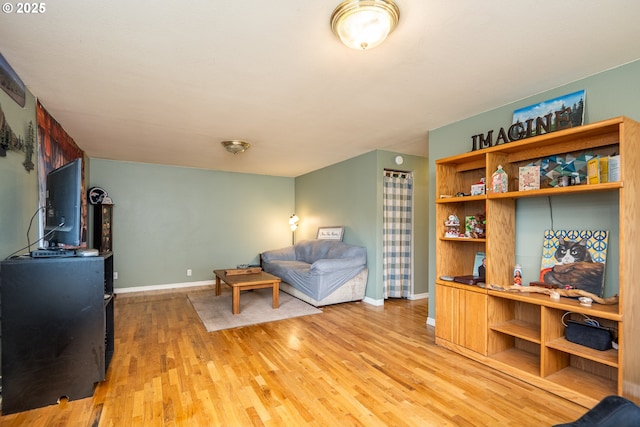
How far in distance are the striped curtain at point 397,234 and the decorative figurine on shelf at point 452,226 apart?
62.6 inches

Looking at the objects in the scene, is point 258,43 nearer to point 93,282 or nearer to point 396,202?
point 93,282

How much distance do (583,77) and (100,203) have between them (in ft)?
20.2

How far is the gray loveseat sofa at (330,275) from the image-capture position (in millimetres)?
4402

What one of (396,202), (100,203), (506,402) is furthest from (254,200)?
(506,402)

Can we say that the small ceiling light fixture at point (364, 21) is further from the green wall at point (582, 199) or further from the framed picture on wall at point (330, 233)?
the framed picture on wall at point (330, 233)

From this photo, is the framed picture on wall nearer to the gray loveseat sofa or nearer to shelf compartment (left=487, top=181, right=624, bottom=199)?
the gray loveseat sofa

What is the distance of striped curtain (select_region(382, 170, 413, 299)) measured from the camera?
4828mm

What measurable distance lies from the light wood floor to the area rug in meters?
0.26

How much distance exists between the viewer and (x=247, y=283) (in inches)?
159

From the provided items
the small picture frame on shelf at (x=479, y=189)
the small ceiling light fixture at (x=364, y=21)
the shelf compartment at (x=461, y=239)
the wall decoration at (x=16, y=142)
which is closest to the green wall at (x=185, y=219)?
the wall decoration at (x=16, y=142)

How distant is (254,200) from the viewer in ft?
21.8

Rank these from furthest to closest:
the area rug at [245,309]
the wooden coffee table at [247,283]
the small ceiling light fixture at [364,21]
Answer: the wooden coffee table at [247,283], the area rug at [245,309], the small ceiling light fixture at [364,21]

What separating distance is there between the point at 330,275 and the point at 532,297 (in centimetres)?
257
